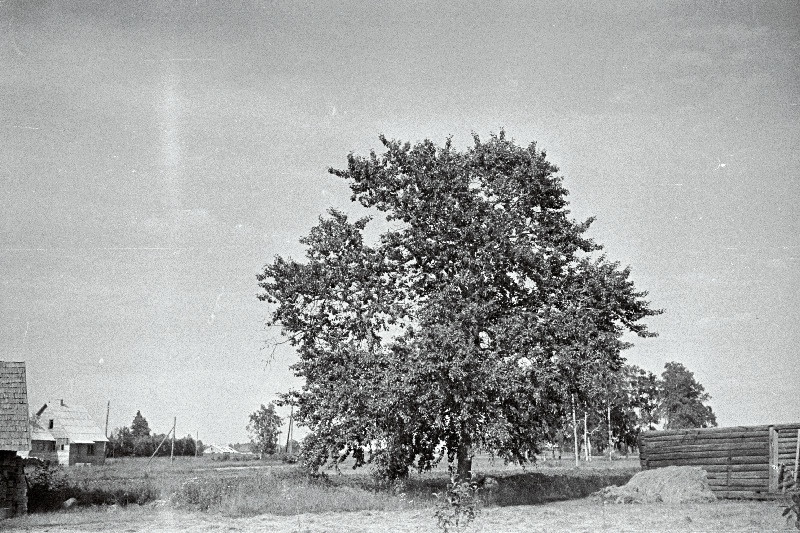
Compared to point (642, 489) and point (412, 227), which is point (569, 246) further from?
point (642, 489)

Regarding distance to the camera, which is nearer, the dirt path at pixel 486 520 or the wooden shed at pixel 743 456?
the dirt path at pixel 486 520

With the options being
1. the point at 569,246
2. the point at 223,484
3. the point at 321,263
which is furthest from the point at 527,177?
the point at 223,484

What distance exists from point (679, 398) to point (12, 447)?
84.4 metres

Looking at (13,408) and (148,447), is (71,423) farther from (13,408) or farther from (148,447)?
(13,408)

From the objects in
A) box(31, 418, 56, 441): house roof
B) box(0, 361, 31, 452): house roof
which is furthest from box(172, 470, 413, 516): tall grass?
box(31, 418, 56, 441): house roof

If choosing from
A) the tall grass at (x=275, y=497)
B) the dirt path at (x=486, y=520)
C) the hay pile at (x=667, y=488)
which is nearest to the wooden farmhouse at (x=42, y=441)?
the tall grass at (x=275, y=497)

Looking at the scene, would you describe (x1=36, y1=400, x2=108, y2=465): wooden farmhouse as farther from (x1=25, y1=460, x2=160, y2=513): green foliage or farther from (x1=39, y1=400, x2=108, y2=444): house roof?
(x1=25, y1=460, x2=160, y2=513): green foliage

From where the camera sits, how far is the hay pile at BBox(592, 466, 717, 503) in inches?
1099

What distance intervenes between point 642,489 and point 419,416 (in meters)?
8.99

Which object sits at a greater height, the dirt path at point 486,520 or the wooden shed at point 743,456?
the wooden shed at point 743,456

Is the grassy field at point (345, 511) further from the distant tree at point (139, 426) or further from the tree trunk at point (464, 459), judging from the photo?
the distant tree at point (139, 426)

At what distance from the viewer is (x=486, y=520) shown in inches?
898

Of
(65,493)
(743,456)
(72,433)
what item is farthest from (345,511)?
(72,433)

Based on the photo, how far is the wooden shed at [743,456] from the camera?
27.3 metres
